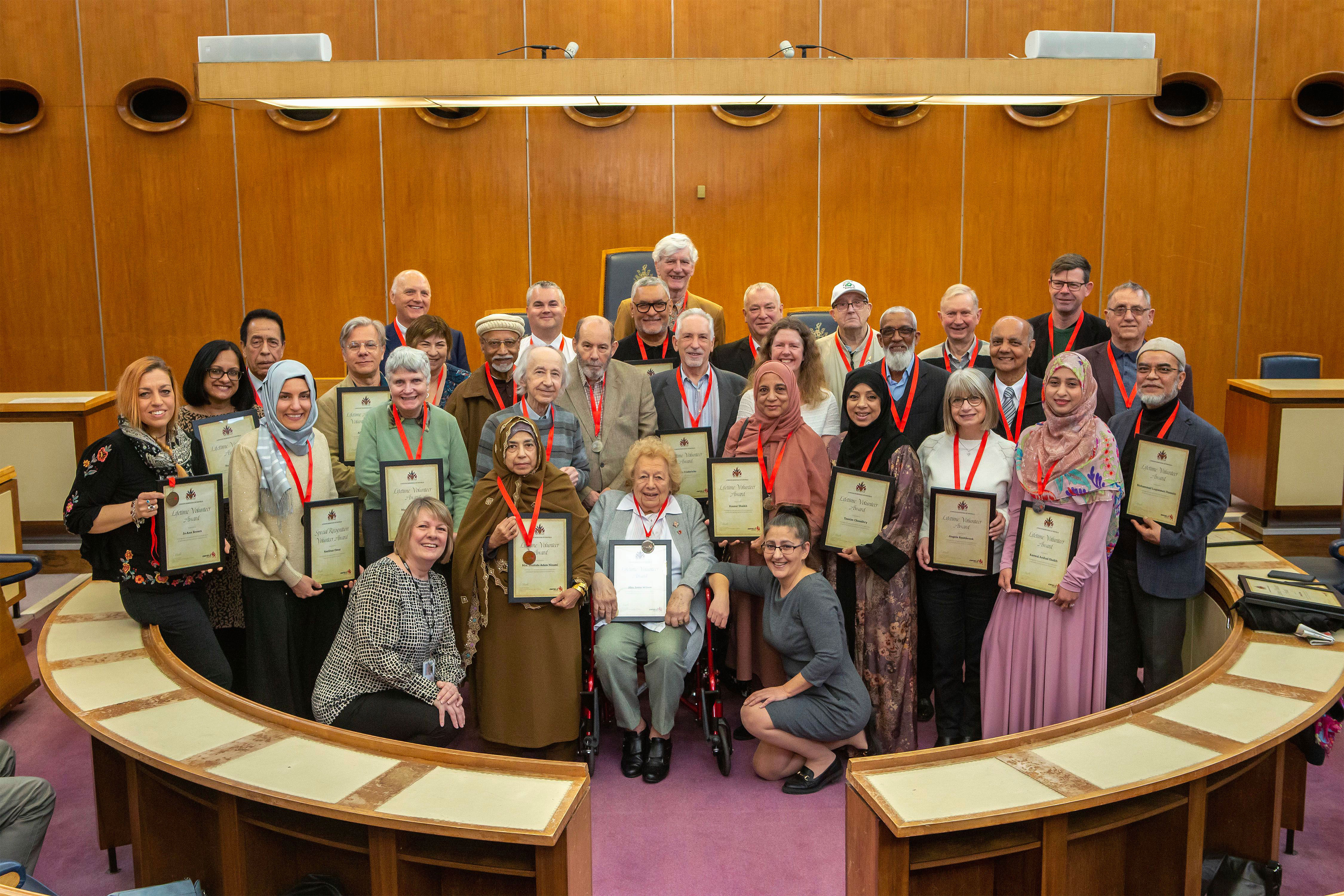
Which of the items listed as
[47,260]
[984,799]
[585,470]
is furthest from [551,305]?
[47,260]

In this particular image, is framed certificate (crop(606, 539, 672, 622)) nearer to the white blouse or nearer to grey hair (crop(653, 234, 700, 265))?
the white blouse

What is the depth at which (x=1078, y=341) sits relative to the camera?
18.2ft

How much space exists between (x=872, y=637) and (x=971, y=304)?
182cm

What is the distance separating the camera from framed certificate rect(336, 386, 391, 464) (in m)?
4.55

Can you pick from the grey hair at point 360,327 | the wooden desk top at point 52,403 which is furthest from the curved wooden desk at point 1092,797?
the wooden desk top at point 52,403

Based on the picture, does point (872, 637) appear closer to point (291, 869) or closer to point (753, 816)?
point (753, 816)

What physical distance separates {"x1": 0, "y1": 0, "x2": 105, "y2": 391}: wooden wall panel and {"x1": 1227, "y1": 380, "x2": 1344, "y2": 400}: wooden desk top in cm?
910

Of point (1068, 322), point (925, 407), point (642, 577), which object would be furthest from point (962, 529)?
point (1068, 322)

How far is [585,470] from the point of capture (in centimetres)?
452

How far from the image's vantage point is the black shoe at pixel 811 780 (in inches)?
161

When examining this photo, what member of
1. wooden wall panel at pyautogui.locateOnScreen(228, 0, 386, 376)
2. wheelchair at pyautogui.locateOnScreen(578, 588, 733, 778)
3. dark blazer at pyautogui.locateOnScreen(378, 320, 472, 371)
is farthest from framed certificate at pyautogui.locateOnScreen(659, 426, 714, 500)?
wooden wall panel at pyautogui.locateOnScreen(228, 0, 386, 376)

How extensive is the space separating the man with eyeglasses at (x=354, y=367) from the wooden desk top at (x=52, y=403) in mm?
2752

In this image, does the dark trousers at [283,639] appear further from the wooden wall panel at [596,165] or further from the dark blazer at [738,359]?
the wooden wall panel at [596,165]

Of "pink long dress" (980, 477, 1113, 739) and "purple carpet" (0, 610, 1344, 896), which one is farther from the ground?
"pink long dress" (980, 477, 1113, 739)
